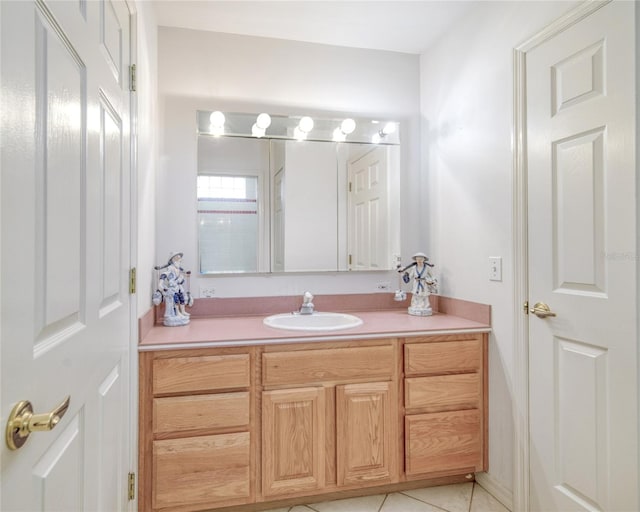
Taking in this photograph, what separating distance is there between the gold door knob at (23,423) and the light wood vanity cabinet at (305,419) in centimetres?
104

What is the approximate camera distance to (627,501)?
133 cm

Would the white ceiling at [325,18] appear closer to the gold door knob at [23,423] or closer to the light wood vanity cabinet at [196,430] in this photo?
the light wood vanity cabinet at [196,430]

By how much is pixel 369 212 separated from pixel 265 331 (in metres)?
1.06

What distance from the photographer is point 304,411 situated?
1781 millimetres

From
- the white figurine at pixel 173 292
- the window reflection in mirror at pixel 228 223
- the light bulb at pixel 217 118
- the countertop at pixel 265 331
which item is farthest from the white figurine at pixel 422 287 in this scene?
the light bulb at pixel 217 118

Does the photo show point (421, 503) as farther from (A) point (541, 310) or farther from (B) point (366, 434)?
(A) point (541, 310)

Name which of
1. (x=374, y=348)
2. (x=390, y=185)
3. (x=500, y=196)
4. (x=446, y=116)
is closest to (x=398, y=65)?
(x=446, y=116)

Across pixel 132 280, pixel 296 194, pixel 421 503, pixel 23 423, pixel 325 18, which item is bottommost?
pixel 421 503

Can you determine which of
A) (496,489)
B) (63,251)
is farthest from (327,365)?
(63,251)

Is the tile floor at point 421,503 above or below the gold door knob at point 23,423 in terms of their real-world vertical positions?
below

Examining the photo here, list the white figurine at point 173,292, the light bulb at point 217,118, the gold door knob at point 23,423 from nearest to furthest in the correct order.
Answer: the gold door knob at point 23,423, the white figurine at point 173,292, the light bulb at point 217,118

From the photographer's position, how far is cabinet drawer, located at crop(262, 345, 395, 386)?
1.76 m

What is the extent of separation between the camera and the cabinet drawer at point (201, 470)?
164cm

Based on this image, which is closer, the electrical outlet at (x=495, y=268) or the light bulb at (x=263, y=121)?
the electrical outlet at (x=495, y=268)
